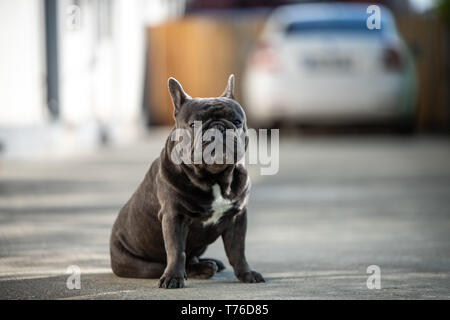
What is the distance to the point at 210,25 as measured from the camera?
17.1m

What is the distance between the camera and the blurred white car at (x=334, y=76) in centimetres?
1305

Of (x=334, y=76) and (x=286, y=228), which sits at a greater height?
(x=334, y=76)

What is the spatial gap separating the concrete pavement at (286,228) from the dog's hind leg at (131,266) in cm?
7

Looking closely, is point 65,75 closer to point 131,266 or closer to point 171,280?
point 131,266

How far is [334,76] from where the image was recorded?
13.1 metres

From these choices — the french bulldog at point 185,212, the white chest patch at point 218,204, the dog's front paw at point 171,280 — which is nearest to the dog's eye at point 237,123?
the french bulldog at point 185,212

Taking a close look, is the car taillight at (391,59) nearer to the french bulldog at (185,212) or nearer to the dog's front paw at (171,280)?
the french bulldog at (185,212)

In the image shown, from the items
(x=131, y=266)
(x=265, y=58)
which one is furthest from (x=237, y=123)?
(x=265, y=58)

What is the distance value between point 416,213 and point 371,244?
1.51 m

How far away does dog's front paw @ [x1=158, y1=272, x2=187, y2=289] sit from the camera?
4016 millimetres

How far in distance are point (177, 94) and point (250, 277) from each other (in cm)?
93

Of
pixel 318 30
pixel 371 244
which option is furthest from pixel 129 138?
pixel 371 244
